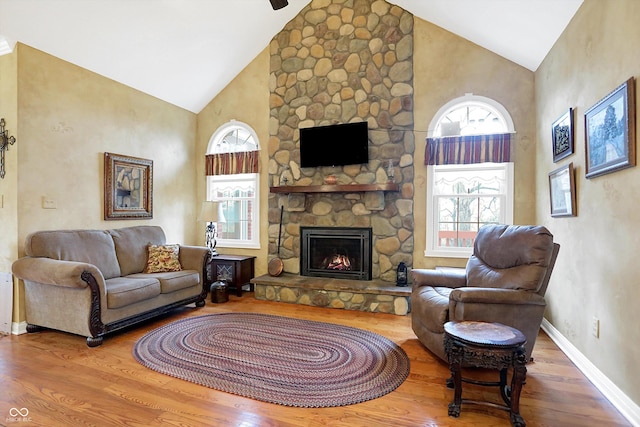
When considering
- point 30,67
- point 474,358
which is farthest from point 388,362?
point 30,67

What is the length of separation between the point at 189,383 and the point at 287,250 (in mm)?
2742

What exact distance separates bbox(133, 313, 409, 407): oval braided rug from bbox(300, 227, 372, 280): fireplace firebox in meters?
1.17

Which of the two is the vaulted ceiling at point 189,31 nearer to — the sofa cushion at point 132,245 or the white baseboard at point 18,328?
the sofa cushion at point 132,245

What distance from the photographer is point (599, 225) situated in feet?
8.00

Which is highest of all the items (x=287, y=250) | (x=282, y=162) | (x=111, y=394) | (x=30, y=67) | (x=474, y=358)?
(x=30, y=67)

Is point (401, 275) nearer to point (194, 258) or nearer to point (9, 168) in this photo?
point (194, 258)

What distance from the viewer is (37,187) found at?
11.3 feet

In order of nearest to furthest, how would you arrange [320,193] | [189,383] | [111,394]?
[111,394] → [189,383] → [320,193]

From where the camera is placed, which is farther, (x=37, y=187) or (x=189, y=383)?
(x=37, y=187)

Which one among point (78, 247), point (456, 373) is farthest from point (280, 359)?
point (78, 247)

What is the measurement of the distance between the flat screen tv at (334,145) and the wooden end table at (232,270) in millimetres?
1694

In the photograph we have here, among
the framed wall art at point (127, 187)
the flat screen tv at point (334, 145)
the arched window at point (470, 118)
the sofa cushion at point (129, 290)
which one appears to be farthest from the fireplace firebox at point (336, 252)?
the framed wall art at point (127, 187)

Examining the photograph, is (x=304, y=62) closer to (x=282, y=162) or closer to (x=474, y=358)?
(x=282, y=162)

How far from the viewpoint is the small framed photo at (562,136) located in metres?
2.90
